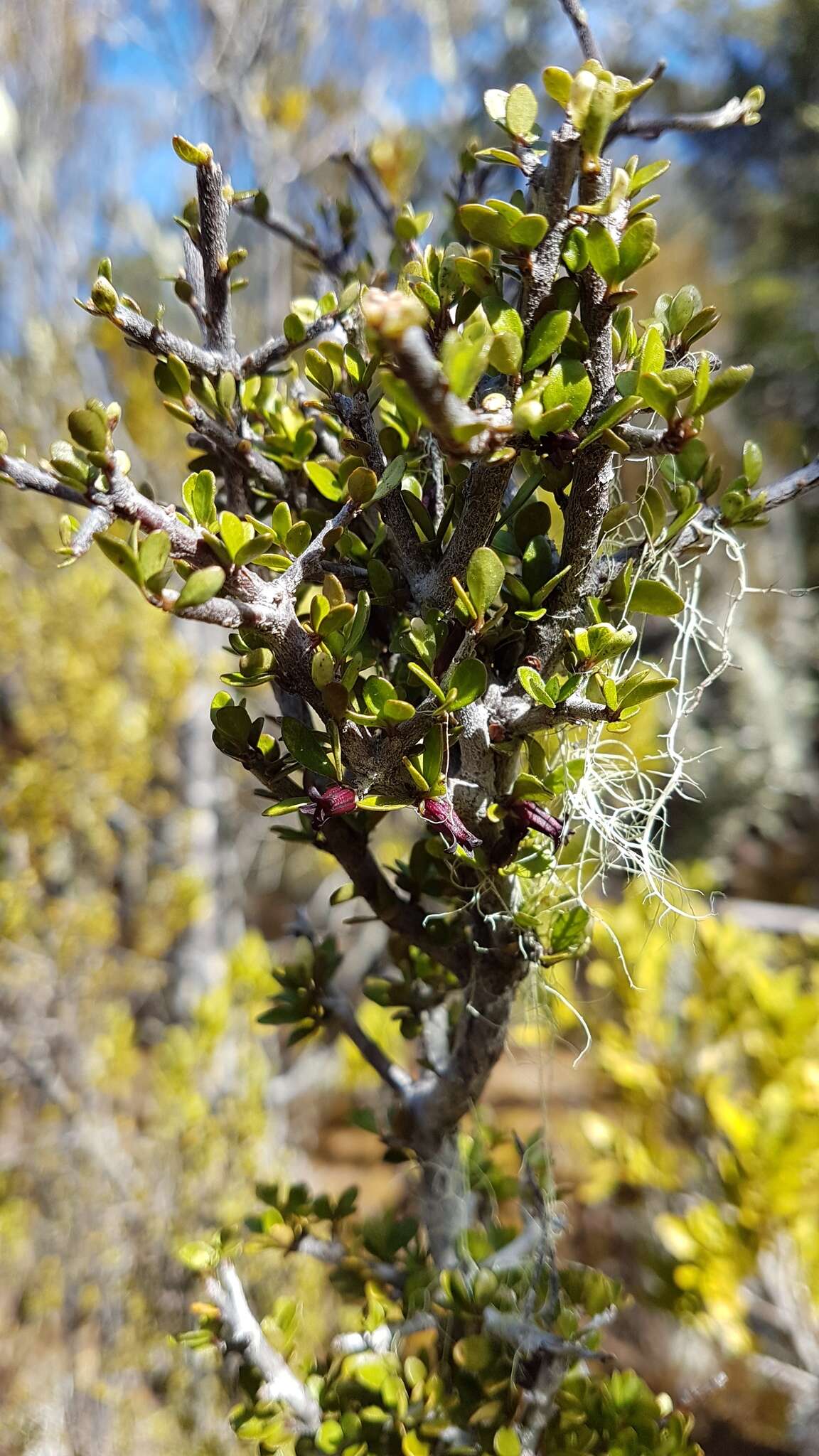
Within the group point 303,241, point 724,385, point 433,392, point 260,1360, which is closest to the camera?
point 433,392

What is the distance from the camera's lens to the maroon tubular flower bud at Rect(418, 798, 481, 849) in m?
0.44

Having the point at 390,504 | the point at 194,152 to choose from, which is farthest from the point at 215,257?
the point at 390,504

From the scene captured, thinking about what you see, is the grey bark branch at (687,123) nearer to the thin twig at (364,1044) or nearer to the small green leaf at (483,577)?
the small green leaf at (483,577)

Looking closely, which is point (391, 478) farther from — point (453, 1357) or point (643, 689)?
point (453, 1357)

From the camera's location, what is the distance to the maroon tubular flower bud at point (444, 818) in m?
0.44

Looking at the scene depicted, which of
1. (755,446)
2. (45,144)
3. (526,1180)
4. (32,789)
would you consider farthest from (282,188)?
(526,1180)

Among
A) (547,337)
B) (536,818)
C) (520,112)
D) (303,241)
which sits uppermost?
(303,241)

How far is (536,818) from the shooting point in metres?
0.47

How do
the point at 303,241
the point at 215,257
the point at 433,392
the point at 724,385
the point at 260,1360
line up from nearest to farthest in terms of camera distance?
1. the point at 433,392
2. the point at 724,385
3. the point at 215,257
4. the point at 260,1360
5. the point at 303,241

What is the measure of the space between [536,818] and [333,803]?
127 mm

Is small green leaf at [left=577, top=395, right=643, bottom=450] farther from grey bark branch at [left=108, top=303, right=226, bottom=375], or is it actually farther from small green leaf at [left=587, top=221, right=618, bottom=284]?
grey bark branch at [left=108, top=303, right=226, bottom=375]

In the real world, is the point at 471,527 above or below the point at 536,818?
above

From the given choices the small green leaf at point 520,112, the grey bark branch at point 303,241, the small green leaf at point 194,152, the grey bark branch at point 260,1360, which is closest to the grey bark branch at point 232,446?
the small green leaf at point 194,152

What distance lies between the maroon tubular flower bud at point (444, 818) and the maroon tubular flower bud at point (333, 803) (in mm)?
40
